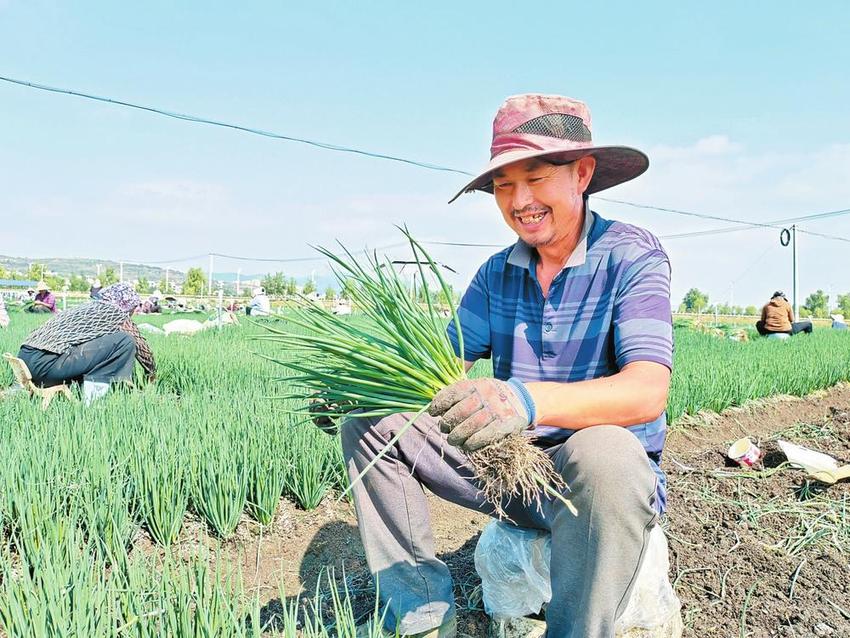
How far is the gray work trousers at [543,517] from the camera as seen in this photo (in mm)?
1320

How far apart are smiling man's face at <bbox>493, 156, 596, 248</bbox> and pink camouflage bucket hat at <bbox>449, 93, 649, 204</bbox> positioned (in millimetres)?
32

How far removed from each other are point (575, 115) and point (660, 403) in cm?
72

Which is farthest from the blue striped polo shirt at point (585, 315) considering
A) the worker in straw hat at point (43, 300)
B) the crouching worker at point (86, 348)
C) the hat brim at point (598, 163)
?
the worker in straw hat at point (43, 300)

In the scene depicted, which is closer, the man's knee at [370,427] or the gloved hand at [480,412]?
the gloved hand at [480,412]

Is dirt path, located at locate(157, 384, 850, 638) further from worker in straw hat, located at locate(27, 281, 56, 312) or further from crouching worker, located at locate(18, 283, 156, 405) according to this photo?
worker in straw hat, located at locate(27, 281, 56, 312)

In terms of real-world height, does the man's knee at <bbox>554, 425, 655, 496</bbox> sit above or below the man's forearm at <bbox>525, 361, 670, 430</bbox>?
below

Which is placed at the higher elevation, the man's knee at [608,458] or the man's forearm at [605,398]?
the man's forearm at [605,398]

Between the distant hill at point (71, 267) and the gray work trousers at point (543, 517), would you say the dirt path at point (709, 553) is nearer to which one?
the gray work trousers at point (543, 517)

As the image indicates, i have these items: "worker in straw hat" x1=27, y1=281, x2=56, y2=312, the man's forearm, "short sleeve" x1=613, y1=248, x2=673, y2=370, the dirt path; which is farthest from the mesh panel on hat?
"worker in straw hat" x1=27, y1=281, x2=56, y2=312

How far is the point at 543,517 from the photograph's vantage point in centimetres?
158

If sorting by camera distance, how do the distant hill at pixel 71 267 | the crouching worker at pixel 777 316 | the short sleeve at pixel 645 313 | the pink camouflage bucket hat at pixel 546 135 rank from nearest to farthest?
1. the short sleeve at pixel 645 313
2. the pink camouflage bucket hat at pixel 546 135
3. the crouching worker at pixel 777 316
4. the distant hill at pixel 71 267

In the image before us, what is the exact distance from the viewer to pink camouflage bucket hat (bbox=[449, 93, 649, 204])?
1.57m

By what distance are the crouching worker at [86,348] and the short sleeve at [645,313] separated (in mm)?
3350

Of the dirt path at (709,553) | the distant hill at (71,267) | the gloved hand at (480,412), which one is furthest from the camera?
the distant hill at (71,267)
